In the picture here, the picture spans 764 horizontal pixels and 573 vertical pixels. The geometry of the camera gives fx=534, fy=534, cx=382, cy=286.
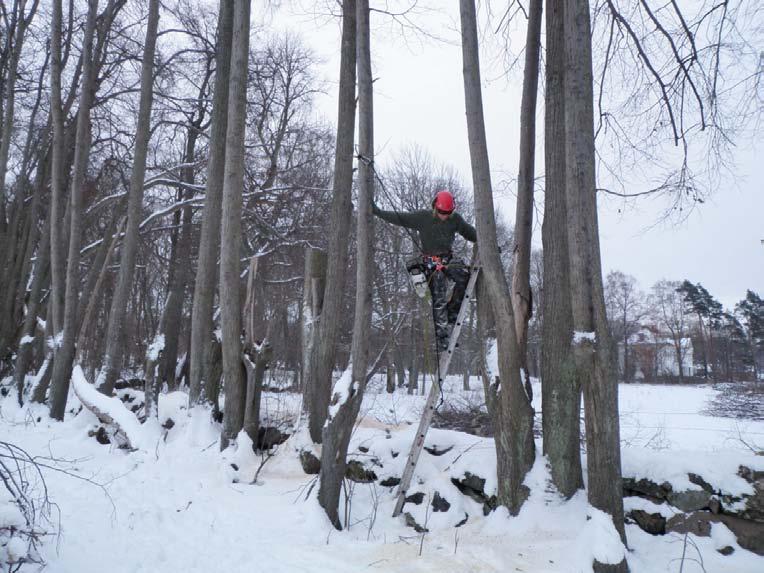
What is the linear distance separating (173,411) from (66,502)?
3.80 metres

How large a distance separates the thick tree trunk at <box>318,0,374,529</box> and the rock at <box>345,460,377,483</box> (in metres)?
1.11

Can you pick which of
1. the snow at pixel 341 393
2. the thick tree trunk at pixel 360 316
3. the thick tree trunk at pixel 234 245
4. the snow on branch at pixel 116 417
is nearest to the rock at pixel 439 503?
the thick tree trunk at pixel 360 316

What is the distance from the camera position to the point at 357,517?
18.0 feet

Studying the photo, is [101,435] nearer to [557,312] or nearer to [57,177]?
[57,177]

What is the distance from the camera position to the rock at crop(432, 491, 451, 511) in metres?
5.37

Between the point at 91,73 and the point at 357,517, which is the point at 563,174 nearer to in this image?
the point at 357,517

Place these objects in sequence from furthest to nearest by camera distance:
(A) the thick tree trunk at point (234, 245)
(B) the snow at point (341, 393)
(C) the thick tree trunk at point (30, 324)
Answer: (C) the thick tree trunk at point (30, 324), (A) the thick tree trunk at point (234, 245), (B) the snow at point (341, 393)

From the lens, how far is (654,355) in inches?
2475

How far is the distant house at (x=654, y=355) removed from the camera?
198 ft

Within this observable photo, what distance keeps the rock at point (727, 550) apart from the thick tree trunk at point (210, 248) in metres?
6.48

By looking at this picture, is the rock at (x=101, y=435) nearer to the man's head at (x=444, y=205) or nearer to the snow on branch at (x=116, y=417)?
the snow on branch at (x=116, y=417)

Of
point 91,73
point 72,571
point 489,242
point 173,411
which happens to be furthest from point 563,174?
point 91,73

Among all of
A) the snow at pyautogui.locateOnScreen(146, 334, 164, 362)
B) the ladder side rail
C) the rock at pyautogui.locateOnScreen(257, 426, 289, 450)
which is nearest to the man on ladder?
the ladder side rail

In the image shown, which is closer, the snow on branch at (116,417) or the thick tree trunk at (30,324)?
the snow on branch at (116,417)
